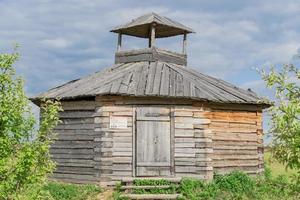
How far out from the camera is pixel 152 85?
16.8m

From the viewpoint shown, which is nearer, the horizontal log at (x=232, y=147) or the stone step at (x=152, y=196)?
the stone step at (x=152, y=196)

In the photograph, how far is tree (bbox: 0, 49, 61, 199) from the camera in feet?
25.1

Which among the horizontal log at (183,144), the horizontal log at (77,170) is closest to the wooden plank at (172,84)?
the horizontal log at (183,144)

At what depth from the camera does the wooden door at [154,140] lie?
16266 mm

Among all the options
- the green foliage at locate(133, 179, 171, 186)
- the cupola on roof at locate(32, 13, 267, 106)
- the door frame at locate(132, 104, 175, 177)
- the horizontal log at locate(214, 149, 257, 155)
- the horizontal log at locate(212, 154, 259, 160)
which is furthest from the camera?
the horizontal log at locate(214, 149, 257, 155)

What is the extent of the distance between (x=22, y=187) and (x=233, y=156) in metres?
11.0

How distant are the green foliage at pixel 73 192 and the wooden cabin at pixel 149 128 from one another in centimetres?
41

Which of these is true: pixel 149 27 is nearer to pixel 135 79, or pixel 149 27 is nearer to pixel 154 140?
pixel 135 79

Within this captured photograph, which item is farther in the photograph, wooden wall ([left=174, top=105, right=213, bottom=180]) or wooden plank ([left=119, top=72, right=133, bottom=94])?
wooden wall ([left=174, top=105, right=213, bottom=180])

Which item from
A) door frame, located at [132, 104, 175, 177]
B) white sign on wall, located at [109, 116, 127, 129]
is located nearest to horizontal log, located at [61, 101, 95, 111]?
white sign on wall, located at [109, 116, 127, 129]

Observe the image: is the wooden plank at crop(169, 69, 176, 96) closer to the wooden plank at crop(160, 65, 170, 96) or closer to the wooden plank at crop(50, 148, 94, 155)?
the wooden plank at crop(160, 65, 170, 96)

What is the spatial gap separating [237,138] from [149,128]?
346 centimetres

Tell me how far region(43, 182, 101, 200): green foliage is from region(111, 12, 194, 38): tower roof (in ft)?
21.6

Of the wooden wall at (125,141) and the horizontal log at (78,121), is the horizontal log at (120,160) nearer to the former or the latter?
the wooden wall at (125,141)
